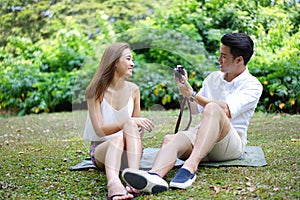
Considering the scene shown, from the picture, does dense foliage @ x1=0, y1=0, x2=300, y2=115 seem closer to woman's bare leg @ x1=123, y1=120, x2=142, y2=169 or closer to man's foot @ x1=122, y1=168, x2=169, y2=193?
woman's bare leg @ x1=123, y1=120, x2=142, y2=169

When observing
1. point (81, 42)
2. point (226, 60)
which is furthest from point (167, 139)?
point (81, 42)

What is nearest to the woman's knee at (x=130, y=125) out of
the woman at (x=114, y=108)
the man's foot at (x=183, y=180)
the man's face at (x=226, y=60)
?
the woman at (x=114, y=108)

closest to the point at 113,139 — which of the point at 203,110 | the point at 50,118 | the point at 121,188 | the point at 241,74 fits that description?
the point at 121,188

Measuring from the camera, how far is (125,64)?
291 cm

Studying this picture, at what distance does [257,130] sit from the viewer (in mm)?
5152

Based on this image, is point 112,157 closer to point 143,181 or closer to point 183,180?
point 143,181

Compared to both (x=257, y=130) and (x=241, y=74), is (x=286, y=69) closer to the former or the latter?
(x=257, y=130)

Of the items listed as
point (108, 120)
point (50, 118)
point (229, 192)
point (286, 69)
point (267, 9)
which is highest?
point (108, 120)

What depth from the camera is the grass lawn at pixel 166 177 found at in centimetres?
274

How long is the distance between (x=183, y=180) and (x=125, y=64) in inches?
28.8

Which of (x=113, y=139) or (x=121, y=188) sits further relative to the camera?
(x=113, y=139)

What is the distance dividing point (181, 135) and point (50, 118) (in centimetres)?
430

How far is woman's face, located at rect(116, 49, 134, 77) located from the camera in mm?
2908

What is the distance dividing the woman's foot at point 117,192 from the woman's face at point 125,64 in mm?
632
